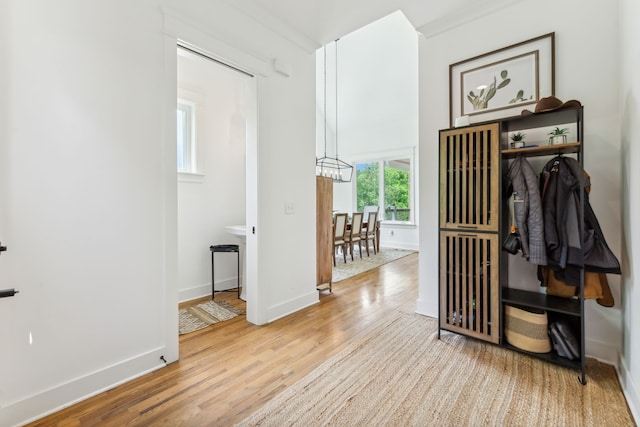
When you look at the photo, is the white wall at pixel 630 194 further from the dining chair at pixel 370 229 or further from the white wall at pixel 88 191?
the dining chair at pixel 370 229

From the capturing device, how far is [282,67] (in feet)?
9.29

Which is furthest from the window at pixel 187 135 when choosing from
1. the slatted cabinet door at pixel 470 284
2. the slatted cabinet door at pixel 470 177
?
the slatted cabinet door at pixel 470 284

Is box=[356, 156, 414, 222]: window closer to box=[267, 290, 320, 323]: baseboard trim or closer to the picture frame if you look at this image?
the picture frame

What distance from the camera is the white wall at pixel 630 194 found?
1.58 m

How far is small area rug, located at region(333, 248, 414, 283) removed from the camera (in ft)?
15.5

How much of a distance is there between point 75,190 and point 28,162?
9.2 inches

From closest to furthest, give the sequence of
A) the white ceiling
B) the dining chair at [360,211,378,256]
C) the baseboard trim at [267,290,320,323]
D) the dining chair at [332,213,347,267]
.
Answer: the white ceiling
the baseboard trim at [267,290,320,323]
the dining chair at [332,213,347,267]
the dining chair at [360,211,378,256]

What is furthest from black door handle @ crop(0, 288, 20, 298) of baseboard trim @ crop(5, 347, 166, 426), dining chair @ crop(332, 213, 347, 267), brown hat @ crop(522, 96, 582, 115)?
dining chair @ crop(332, 213, 347, 267)

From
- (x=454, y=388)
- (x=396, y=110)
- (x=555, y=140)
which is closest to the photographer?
(x=454, y=388)

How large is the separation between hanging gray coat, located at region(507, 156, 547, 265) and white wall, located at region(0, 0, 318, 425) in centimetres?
247

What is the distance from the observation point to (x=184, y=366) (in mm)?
2037

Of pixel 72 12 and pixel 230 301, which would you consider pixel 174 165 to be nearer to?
pixel 72 12

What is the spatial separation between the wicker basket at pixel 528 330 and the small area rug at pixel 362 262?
2.44m

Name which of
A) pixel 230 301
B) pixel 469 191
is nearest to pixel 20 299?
pixel 230 301
